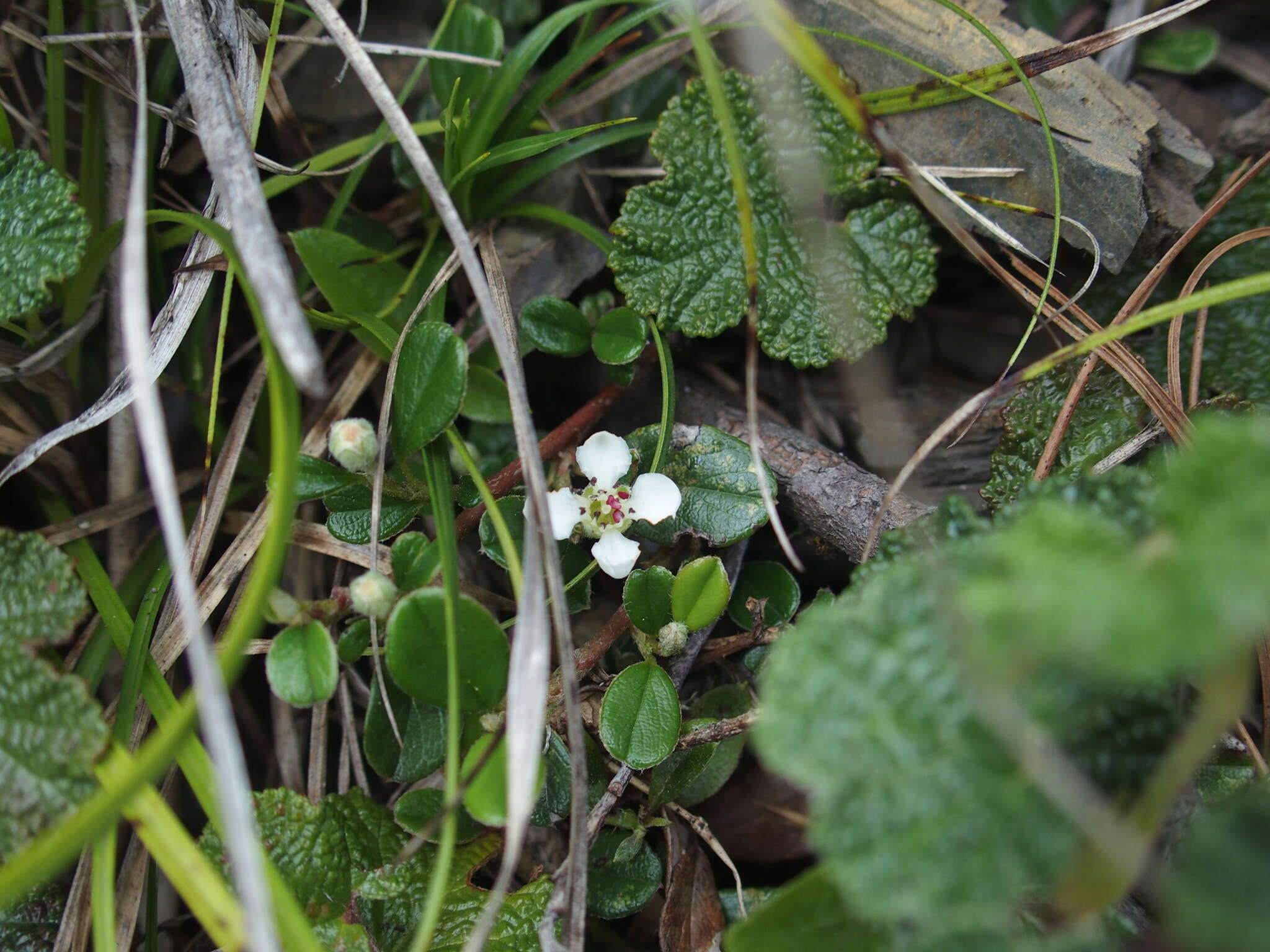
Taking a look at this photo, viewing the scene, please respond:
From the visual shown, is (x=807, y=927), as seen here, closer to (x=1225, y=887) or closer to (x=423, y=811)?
(x=1225, y=887)

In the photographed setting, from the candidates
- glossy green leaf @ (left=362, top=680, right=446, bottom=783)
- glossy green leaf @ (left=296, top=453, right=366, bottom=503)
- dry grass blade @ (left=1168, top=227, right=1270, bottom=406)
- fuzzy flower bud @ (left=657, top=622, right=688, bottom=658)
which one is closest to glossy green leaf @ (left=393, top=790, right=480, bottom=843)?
glossy green leaf @ (left=362, top=680, right=446, bottom=783)

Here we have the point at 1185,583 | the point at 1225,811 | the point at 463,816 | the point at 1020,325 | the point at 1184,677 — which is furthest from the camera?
the point at 1020,325

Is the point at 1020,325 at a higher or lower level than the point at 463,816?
higher

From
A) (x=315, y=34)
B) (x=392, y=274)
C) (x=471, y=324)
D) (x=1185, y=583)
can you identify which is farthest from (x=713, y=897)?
(x=315, y=34)

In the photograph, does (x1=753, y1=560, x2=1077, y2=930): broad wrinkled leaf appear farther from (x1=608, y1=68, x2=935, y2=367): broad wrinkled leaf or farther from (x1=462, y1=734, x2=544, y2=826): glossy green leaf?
(x1=608, y1=68, x2=935, y2=367): broad wrinkled leaf

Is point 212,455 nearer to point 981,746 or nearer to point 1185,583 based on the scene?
point 981,746

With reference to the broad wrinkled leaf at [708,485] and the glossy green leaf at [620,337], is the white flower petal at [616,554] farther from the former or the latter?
the glossy green leaf at [620,337]

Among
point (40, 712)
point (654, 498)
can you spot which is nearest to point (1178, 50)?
point (654, 498)
